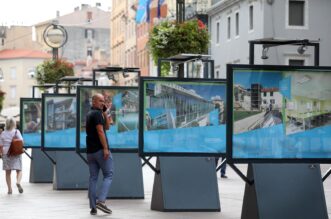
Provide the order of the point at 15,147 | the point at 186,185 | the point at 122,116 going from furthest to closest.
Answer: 1. the point at 15,147
2. the point at 122,116
3. the point at 186,185

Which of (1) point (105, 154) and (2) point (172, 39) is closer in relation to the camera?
(1) point (105, 154)

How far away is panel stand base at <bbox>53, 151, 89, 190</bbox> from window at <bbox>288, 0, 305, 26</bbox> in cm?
3471

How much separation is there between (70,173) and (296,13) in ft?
116

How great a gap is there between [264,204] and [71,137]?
11.2 m

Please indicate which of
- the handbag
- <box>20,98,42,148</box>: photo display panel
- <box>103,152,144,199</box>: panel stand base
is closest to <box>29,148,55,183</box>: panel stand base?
<box>20,98,42,148</box>: photo display panel

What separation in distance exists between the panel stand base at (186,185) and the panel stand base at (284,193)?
11.8 feet

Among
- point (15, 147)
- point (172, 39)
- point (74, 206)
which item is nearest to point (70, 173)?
point (15, 147)

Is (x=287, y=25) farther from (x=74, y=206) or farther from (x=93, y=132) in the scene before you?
(x=93, y=132)

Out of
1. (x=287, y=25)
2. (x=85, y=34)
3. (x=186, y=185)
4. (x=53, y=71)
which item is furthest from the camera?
(x=85, y=34)

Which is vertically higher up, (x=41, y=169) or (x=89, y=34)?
(x=89, y=34)

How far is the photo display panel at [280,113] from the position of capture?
13016 mm

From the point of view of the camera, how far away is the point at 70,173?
23375mm

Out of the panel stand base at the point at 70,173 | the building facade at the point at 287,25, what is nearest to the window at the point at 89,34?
the building facade at the point at 287,25

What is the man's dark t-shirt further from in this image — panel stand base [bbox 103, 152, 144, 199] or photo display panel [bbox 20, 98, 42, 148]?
photo display panel [bbox 20, 98, 42, 148]
